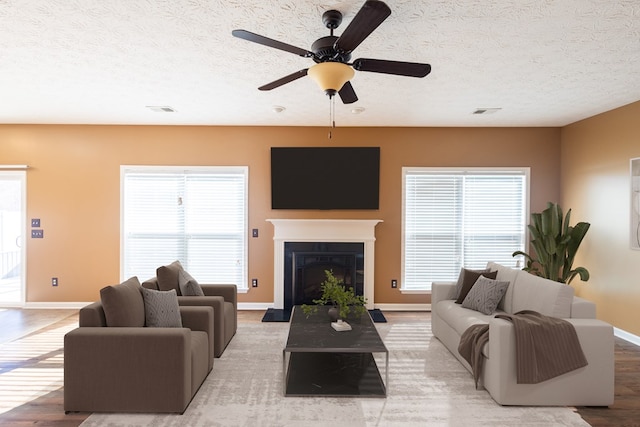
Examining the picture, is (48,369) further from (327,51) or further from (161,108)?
(327,51)

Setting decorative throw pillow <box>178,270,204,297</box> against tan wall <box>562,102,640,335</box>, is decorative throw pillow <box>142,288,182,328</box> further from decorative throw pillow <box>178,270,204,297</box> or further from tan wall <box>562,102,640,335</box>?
tan wall <box>562,102,640,335</box>

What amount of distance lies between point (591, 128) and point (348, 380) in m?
4.59

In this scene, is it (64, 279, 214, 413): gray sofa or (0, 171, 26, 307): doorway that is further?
(0, 171, 26, 307): doorway

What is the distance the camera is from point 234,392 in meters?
3.09

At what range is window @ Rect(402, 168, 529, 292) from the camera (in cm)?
575

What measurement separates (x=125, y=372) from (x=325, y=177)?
3697mm

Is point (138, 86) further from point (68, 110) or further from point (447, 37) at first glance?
point (447, 37)

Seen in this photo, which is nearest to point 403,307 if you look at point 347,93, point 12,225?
point 347,93

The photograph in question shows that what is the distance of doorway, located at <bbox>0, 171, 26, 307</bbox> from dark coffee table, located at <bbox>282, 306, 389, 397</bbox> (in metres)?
4.58

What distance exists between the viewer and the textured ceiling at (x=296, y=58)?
8.04 ft

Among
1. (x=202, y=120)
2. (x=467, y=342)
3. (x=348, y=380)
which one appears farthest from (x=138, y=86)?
(x=467, y=342)

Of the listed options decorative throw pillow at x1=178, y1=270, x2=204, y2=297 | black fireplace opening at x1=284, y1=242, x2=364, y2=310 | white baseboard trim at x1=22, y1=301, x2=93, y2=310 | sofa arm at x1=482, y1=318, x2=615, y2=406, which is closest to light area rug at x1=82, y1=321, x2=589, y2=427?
sofa arm at x1=482, y1=318, x2=615, y2=406

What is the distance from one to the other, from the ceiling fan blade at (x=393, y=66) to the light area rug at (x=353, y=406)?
233cm

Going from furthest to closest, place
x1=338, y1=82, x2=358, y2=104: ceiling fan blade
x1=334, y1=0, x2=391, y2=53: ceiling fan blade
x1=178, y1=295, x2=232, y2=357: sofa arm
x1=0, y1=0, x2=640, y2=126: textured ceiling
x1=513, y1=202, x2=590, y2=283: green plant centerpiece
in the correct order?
x1=513, y1=202, x2=590, y2=283: green plant centerpiece
x1=178, y1=295, x2=232, y2=357: sofa arm
x1=338, y1=82, x2=358, y2=104: ceiling fan blade
x1=0, y1=0, x2=640, y2=126: textured ceiling
x1=334, y1=0, x2=391, y2=53: ceiling fan blade
